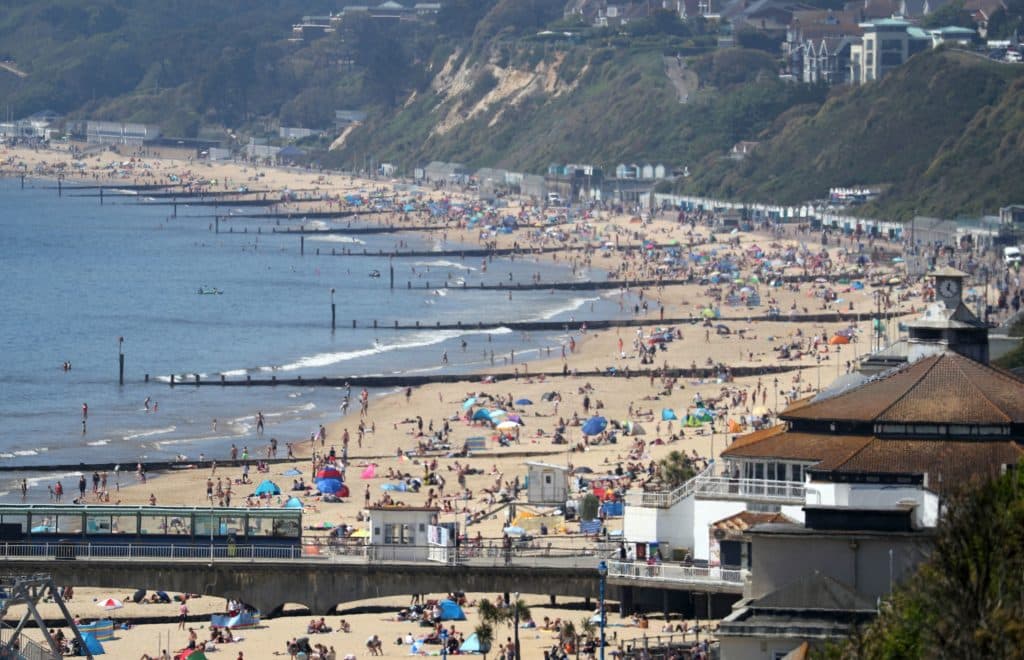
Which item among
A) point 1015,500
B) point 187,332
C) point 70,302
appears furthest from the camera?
point 70,302

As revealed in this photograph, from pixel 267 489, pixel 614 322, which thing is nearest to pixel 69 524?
pixel 267 489

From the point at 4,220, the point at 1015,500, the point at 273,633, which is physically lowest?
the point at 273,633

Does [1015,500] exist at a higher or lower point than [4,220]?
lower

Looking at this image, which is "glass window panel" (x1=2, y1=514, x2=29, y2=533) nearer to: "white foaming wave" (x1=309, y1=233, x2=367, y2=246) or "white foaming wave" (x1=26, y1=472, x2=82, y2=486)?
→ "white foaming wave" (x1=26, y1=472, x2=82, y2=486)

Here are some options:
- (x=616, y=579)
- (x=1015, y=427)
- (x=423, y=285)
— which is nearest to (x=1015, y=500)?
(x=1015, y=427)

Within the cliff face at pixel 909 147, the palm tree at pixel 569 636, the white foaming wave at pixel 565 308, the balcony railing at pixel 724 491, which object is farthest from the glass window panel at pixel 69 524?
the cliff face at pixel 909 147

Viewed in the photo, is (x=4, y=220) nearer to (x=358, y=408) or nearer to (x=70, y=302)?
(x=70, y=302)

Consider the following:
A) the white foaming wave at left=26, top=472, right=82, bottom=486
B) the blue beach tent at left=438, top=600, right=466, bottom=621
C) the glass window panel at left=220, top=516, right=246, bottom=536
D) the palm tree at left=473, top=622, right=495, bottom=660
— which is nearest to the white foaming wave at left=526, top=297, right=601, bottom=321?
the white foaming wave at left=26, top=472, right=82, bottom=486
